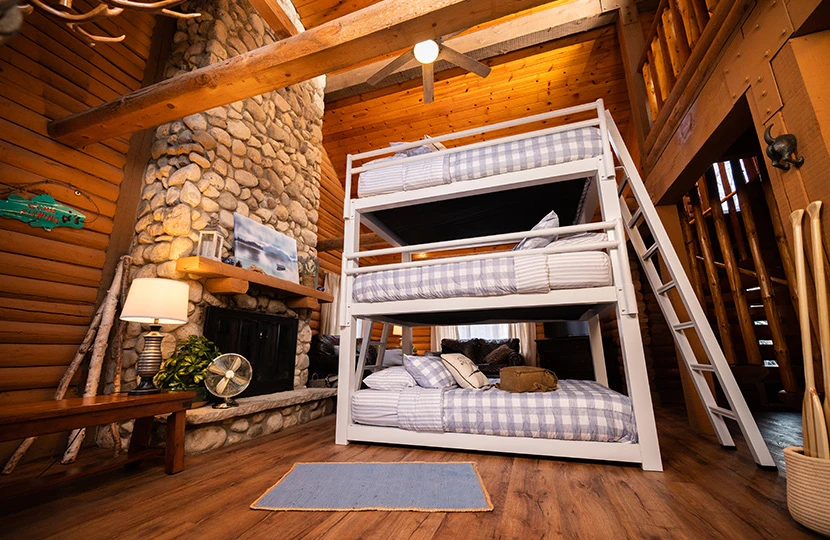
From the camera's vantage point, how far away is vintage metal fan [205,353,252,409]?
2246 millimetres

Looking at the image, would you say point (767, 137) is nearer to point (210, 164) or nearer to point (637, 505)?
point (637, 505)

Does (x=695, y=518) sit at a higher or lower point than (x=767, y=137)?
lower

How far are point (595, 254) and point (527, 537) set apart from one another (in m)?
1.38

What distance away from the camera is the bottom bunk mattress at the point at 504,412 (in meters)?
1.79

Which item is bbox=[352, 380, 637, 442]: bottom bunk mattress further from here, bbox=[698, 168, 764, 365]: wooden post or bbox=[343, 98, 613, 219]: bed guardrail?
bbox=[343, 98, 613, 219]: bed guardrail

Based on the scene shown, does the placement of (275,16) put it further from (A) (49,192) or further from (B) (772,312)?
(B) (772,312)

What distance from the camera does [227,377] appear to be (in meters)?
2.28

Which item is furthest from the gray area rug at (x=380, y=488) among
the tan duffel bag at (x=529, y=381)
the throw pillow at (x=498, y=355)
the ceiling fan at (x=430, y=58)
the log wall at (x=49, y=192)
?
Result: the throw pillow at (x=498, y=355)

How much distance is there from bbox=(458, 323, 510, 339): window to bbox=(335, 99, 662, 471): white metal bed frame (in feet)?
18.4

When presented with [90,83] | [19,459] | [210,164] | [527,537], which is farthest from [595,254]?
[90,83]

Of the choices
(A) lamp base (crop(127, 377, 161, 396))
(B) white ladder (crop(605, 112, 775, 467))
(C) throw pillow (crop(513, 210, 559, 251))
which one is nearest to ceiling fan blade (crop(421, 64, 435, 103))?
(B) white ladder (crop(605, 112, 775, 467))

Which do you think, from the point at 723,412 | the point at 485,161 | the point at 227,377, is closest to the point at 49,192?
the point at 227,377

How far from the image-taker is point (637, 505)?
1.28 m

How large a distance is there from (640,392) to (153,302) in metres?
2.57
